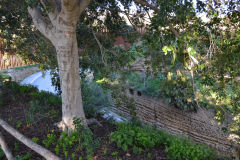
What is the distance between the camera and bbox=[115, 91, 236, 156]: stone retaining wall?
681 centimetres

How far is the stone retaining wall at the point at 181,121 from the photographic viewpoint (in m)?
6.81

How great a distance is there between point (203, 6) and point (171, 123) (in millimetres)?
4761

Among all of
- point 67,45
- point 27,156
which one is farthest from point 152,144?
point 67,45

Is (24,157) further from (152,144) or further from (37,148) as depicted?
(152,144)

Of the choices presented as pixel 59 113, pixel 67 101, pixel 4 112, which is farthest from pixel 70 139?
pixel 4 112

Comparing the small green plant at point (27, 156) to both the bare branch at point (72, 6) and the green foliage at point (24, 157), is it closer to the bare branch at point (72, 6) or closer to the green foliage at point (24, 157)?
the green foliage at point (24, 157)

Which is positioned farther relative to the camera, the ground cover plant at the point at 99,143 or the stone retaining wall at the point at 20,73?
the stone retaining wall at the point at 20,73

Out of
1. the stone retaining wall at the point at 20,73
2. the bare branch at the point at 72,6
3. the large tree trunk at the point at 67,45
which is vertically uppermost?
the bare branch at the point at 72,6

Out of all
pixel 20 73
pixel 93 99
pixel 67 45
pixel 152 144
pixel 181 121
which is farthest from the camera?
pixel 20 73

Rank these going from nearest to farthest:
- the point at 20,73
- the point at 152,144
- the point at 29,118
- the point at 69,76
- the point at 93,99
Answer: the point at 152,144, the point at 69,76, the point at 29,118, the point at 93,99, the point at 20,73

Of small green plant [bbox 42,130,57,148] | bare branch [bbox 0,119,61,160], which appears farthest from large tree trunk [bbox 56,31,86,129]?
bare branch [bbox 0,119,61,160]

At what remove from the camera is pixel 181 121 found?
7.97m

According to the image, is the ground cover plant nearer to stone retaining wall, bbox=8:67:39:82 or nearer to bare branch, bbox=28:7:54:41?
bare branch, bbox=28:7:54:41

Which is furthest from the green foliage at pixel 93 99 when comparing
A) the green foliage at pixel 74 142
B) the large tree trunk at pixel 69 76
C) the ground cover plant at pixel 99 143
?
the green foliage at pixel 74 142
